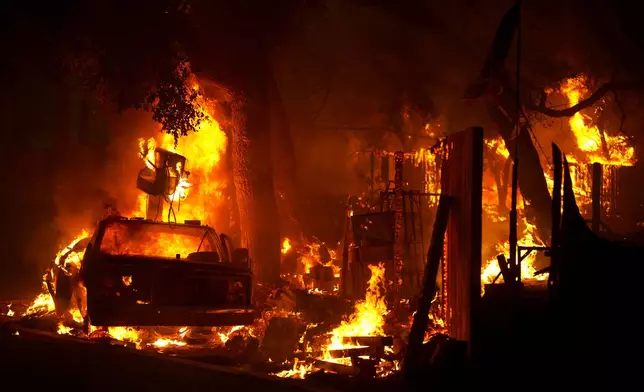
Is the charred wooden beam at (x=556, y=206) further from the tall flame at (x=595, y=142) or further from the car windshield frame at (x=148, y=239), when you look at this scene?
the tall flame at (x=595, y=142)

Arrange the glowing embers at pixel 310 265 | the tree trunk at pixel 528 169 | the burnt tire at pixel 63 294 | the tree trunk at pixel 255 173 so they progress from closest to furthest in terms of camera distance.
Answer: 1. the burnt tire at pixel 63 294
2. the tree trunk at pixel 255 173
3. the glowing embers at pixel 310 265
4. the tree trunk at pixel 528 169

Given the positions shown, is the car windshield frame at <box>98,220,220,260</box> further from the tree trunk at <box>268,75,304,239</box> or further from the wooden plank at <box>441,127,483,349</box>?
the tree trunk at <box>268,75,304,239</box>

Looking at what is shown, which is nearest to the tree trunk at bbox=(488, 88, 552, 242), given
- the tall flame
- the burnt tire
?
the tall flame

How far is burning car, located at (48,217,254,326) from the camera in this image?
7668mm

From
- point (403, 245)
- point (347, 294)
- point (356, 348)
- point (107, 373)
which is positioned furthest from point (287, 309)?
point (107, 373)

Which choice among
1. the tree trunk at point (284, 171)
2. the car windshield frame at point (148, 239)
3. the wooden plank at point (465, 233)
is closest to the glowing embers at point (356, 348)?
the wooden plank at point (465, 233)

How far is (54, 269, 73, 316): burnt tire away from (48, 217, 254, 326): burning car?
2.43 feet

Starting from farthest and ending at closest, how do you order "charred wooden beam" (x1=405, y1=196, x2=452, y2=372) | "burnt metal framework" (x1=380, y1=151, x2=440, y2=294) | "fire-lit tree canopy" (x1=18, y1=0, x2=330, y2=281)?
"burnt metal framework" (x1=380, y1=151, x2=440, y2=294) < "fire-lit tree canopy" (x1=18, y1=0, x2=330, y2=281) < "charred wooden beam" (x1=405, y1=196, x2=452, y2=372)

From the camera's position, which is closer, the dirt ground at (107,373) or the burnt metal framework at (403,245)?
the dirt ground at (107,373)

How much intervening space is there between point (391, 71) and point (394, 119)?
66.7 inches

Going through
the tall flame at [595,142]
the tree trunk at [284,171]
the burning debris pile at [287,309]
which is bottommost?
the burning debris pile at [287,309]

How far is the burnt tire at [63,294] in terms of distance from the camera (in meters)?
9.80

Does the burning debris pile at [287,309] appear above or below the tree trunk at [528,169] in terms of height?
below

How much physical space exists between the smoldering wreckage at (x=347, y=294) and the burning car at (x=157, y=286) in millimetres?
17
